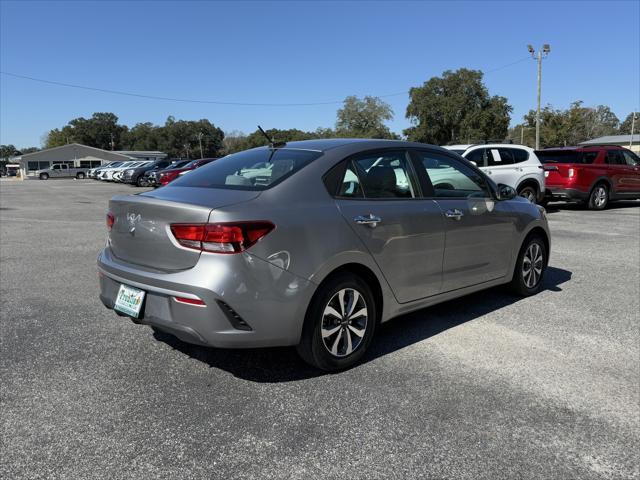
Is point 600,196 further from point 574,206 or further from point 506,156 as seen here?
point 506,156

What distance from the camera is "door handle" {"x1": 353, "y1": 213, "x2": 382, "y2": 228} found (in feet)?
11.6

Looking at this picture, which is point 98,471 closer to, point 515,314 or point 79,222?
point 515,314

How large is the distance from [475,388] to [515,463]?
0.81m

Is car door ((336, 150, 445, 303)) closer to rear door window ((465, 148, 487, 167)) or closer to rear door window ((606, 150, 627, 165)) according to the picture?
rear door window ((465, 148, 487, 167))

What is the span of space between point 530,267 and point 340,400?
3.16 m

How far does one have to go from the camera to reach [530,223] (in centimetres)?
527

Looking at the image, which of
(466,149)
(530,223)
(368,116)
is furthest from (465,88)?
(530,223)

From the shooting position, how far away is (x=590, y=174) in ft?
44.5

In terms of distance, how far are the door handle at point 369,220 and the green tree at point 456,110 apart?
66842 millimetres

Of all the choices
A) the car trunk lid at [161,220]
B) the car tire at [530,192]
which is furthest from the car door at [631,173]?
the car trunk lid at [161,220]

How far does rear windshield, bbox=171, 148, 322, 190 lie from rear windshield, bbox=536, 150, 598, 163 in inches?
465

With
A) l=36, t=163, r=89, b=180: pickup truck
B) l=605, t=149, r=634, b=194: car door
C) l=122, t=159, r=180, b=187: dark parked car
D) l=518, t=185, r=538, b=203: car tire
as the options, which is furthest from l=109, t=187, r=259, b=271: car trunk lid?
l=36, t=163, r=89, b=180: pickup truck

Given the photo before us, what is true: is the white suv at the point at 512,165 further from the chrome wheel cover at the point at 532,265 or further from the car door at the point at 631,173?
the chrome wheel cover at the point at 532,265

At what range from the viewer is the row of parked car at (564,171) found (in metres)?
12.4
